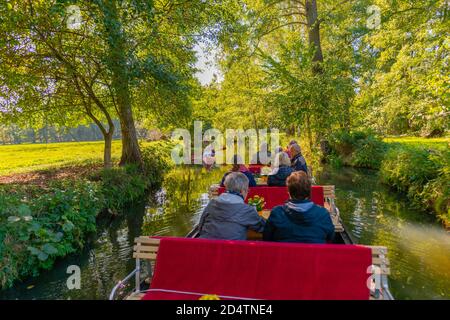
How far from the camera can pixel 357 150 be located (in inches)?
800

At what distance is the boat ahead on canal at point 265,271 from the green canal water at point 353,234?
2590 millimetres

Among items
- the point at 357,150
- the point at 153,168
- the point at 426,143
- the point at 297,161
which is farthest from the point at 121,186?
the point at 426,143

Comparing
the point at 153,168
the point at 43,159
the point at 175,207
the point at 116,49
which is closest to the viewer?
the point at 116,49

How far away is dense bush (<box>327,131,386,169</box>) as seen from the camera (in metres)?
19.1

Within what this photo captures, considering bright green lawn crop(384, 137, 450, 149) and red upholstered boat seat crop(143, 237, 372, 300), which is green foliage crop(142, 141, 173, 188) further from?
red upholstered boat seat crop(143, 237, 372, 300)

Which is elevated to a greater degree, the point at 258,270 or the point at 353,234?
the point at 258,270

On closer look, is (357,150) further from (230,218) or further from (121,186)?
(230,218)

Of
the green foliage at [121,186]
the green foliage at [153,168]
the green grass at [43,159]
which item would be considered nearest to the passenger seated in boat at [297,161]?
the green foliage at [121,186]

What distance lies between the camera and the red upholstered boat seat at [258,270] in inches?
128

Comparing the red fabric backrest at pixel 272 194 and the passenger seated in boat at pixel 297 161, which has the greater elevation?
the passenger seated in boat at pixel 297 161

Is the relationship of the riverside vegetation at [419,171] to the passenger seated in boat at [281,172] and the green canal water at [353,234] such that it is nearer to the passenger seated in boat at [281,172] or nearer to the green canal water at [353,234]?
the green canal water at [353,234]

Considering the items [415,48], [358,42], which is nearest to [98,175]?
[415,48]

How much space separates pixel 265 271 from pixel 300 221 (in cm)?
65

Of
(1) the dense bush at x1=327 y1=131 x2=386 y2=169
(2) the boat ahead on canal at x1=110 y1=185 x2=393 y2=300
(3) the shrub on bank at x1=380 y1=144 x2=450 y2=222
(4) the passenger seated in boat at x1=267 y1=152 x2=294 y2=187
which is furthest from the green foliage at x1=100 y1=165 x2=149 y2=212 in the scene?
(3) the shrub on bank at x1=380 y1=144 x2=450 y2=222
